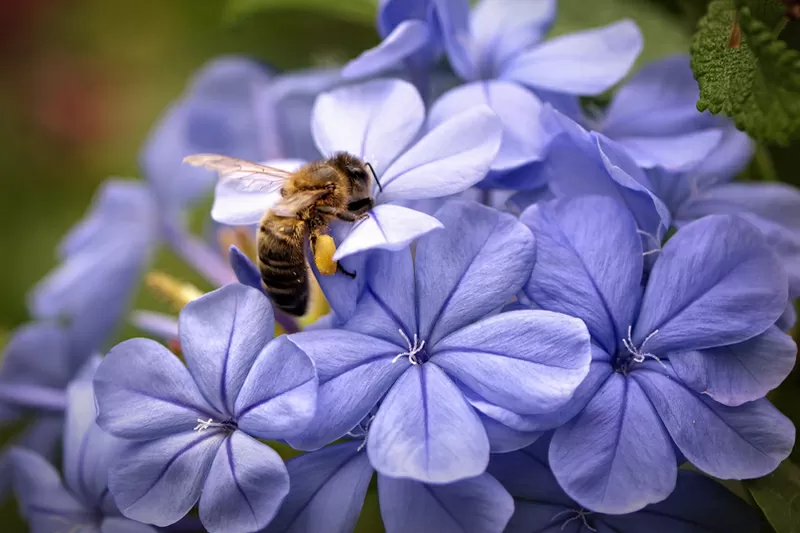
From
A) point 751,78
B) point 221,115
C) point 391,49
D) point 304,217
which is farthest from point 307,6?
point 751,78

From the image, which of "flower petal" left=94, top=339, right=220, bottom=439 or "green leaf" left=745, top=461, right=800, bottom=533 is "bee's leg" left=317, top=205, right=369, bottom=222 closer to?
"flower petal" left=94, top=339, right=220, bottom=439

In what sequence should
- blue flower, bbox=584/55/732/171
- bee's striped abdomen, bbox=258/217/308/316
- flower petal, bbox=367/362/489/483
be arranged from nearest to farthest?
flower petal, bbox=367/362/489/483
bee's striped abdomen, bbox=258/217/308/316
blue flower, bbox=584/55/732/171

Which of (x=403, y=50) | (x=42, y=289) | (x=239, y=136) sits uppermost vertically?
(x=403, y=50)

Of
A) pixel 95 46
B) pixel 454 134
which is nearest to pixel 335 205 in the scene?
pixel 454 134

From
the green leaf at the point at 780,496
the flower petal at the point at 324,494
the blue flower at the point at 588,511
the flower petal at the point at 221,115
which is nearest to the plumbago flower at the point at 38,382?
the flower petal at the point at 221,115

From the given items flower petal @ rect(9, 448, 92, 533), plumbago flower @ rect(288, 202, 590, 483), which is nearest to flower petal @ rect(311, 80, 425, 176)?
plumbago flower @ rect(288, 202, 590, 483)

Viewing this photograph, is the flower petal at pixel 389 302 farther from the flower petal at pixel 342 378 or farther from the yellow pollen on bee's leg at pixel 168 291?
the yellow pollen on bee's leg at pixel 168 291

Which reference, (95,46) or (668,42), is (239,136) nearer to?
(668,42)
